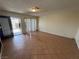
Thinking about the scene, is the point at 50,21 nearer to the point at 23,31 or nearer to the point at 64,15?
the point at 64,15

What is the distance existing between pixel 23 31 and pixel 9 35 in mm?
1970

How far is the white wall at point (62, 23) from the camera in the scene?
521cm

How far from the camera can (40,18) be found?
8.88m

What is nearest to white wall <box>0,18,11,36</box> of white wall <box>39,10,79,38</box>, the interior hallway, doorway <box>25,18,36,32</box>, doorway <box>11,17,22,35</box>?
doorway <box>11,17,22,35</box>

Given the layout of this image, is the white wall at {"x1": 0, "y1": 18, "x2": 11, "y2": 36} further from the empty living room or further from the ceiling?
the ceiling

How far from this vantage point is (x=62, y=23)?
6.05m

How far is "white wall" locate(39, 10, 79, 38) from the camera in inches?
205

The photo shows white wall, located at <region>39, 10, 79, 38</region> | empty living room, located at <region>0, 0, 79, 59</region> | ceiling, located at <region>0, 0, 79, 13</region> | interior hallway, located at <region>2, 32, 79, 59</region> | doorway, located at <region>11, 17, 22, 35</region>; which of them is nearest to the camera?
interior hallway, located at <region>2, 32, 79, 59</region>

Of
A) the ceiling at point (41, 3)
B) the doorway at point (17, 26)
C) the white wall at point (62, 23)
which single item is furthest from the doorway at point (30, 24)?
the ceiling at point (41, 3)

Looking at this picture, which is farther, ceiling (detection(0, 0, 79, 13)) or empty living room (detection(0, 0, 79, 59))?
empty living room (detection(0, 0, 79, 59))

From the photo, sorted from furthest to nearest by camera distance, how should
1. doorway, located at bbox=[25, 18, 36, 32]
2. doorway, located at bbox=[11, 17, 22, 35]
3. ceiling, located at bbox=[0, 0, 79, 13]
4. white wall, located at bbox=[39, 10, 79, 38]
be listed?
1. doorway, located at bbox=[25, 18, 36, 32]
2. doorway, located at bbox=[11, 17, 22, 35]
3. white wall, located at bbox=[39, 10, 79, 38]
4. ceiling, located at bbox=[0, 0, 79, 13]

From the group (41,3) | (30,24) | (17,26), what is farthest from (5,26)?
(41,3)

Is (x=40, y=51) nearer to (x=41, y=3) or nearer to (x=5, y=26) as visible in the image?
(x=41, y=3)

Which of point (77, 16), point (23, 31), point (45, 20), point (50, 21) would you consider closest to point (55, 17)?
point (50, 21)
